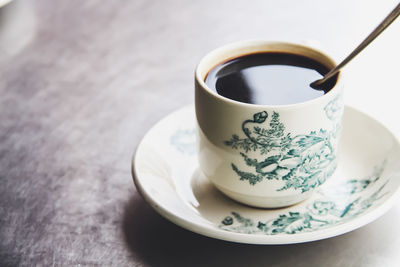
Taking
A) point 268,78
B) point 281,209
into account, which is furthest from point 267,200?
point 268,78

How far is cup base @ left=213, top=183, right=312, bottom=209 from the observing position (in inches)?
22.4

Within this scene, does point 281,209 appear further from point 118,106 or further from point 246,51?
point 118,106

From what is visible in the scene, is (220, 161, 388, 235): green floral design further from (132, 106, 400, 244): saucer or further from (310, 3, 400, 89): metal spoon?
(310, 3, 400, 89): metal spoon

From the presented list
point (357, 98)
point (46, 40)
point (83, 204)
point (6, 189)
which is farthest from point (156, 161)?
Result: point (46, 40)

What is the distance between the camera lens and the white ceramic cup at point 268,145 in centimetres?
52

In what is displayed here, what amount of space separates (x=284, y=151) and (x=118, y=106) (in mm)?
391

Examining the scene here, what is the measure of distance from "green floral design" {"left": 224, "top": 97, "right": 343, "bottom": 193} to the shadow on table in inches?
2.6

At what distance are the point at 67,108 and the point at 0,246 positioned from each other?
0.31 m

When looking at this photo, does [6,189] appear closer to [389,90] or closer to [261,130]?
[261,130]

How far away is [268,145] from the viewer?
0.53m

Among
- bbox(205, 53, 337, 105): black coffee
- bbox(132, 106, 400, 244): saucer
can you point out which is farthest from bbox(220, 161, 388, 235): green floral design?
bbox(205, 53, 337, 105): black coffee

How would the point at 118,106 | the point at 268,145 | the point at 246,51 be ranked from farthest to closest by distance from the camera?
the point at 118,106
the point at 246,51
the point at 268,145

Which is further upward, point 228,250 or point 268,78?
point 268,78

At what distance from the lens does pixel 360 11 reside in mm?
1059
